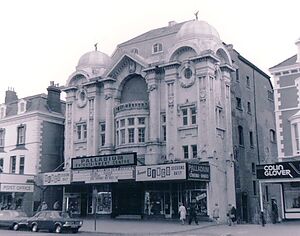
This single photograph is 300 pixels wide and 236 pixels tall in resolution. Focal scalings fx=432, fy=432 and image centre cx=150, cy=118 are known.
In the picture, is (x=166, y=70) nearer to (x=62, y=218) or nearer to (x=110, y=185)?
(x=110, y=185)

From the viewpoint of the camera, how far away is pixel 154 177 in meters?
32.8

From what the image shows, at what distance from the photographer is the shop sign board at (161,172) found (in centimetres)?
3134

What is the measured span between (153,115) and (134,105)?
2.19 metres

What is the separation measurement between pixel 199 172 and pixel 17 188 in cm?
1886

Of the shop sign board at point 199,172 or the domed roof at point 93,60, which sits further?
the domed roof at point 93,60

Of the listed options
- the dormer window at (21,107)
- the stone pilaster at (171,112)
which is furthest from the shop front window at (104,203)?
the dormer window at (21,107)

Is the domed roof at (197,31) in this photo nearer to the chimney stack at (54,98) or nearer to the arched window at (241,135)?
the arched window at (241,135)

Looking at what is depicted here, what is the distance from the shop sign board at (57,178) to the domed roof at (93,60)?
11903 mm

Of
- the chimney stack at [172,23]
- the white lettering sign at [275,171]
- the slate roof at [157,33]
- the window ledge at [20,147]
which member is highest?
the chimney stack at [172,23]

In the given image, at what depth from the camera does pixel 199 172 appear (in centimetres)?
3241

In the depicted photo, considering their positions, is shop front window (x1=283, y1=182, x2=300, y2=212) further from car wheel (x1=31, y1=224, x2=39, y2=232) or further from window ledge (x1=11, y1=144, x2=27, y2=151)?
window ledge (x1=11, y1=144, x2=27, y2=151)

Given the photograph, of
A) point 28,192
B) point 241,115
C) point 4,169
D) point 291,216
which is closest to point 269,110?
point 241,115

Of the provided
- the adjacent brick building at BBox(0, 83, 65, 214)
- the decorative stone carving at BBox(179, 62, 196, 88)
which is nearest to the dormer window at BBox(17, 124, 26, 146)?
the adjacent brick building at BBox(0, 83, 65, 214)

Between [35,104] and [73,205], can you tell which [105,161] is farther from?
[35,104]
